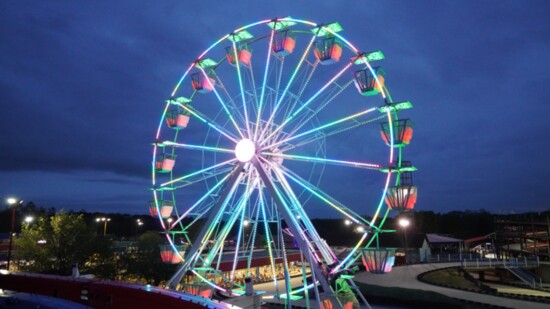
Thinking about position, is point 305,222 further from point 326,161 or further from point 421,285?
point 421,285

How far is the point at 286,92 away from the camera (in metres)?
15.5

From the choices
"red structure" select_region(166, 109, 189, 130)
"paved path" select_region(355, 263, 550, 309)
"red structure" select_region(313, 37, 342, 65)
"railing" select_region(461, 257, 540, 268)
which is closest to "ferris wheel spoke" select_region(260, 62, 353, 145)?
"red structure" select_region(313, 37, 342, 65)

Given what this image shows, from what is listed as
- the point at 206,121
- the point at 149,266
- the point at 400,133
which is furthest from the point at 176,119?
the point at 149,266

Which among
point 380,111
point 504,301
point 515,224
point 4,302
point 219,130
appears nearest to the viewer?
point 4,302

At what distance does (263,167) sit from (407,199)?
16.9 feet

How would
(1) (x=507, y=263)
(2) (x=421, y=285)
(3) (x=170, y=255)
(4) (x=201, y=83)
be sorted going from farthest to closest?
(1) (x=507, y=263)
(2) (x=421, y=285)
(4) (x=201, y=83)
(3) (x=170, y=255)

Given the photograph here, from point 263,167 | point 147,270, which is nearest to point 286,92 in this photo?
point 263,167

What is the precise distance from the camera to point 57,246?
Result: 2512cm

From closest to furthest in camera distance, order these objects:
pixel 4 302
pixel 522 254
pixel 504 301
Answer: pixel 4 302, pixel 504 301, pixel 522 254

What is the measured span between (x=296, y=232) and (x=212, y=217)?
145 inches

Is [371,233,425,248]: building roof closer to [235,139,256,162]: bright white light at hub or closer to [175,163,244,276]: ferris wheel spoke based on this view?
[175,163,244,276]: ferris wheel spoke

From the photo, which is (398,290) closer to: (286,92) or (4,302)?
(286,92)

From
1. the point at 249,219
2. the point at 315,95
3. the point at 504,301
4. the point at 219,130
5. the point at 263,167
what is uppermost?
the point at 315,95

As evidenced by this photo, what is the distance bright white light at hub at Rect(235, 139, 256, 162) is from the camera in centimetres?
1503
